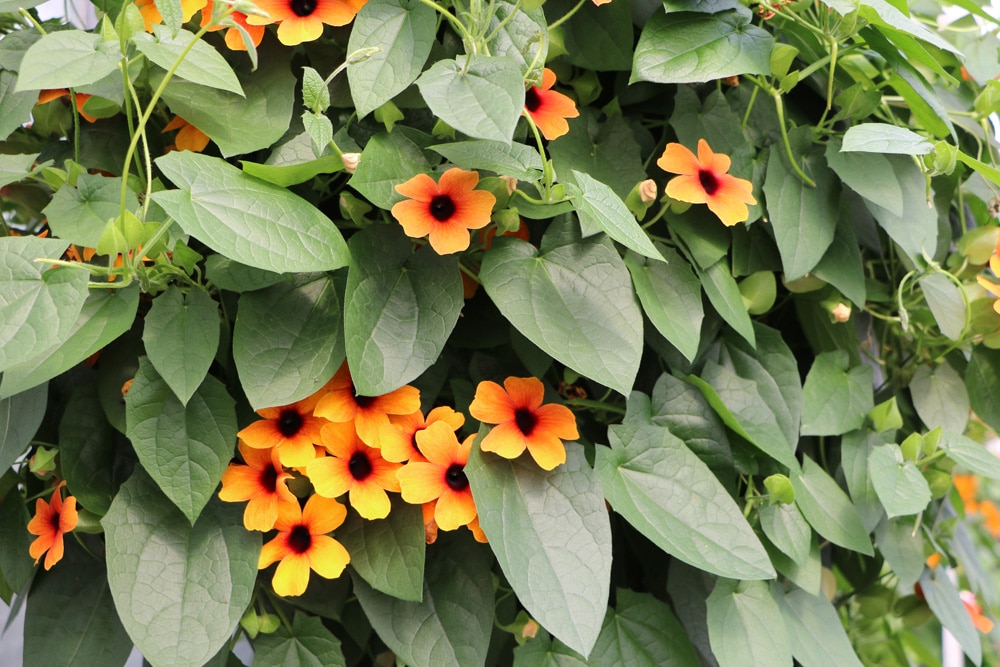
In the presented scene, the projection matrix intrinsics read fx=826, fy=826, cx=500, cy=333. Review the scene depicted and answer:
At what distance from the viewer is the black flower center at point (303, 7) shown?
0.50 meters

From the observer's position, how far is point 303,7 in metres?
0.51

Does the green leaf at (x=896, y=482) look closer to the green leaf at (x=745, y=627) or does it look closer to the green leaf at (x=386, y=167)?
the green leaf at (x=745, y=627)

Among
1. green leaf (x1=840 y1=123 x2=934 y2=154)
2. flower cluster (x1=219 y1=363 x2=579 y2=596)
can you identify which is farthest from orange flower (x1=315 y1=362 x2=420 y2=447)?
green leaf (x1=840 y1=123 x2=934 y2=154)

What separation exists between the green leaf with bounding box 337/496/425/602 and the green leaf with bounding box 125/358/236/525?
9 cm

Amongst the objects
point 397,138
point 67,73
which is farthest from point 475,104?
point 67,73

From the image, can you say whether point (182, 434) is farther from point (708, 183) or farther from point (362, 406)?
point (708, 183)

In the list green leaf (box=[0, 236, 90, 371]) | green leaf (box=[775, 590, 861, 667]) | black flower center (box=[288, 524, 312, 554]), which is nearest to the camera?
green leaf (box=[0, 236, 90, 371])

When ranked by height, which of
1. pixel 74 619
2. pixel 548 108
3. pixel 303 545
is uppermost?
pixel 548 108

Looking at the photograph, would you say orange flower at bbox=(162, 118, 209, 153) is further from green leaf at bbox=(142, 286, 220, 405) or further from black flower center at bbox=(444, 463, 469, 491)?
black flower center at bbox=(444, 463, 469, 491)

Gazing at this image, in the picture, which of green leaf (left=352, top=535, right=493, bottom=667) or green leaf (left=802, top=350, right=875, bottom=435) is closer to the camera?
green leaf (left=352, top=535, right=493, bottom=667)

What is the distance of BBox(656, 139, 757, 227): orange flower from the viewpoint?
0.53 metres

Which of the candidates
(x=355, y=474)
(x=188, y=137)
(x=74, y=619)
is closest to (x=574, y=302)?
(x=355, y=474)

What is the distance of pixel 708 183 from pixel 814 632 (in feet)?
1.13

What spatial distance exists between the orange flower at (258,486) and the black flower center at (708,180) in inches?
12.7
